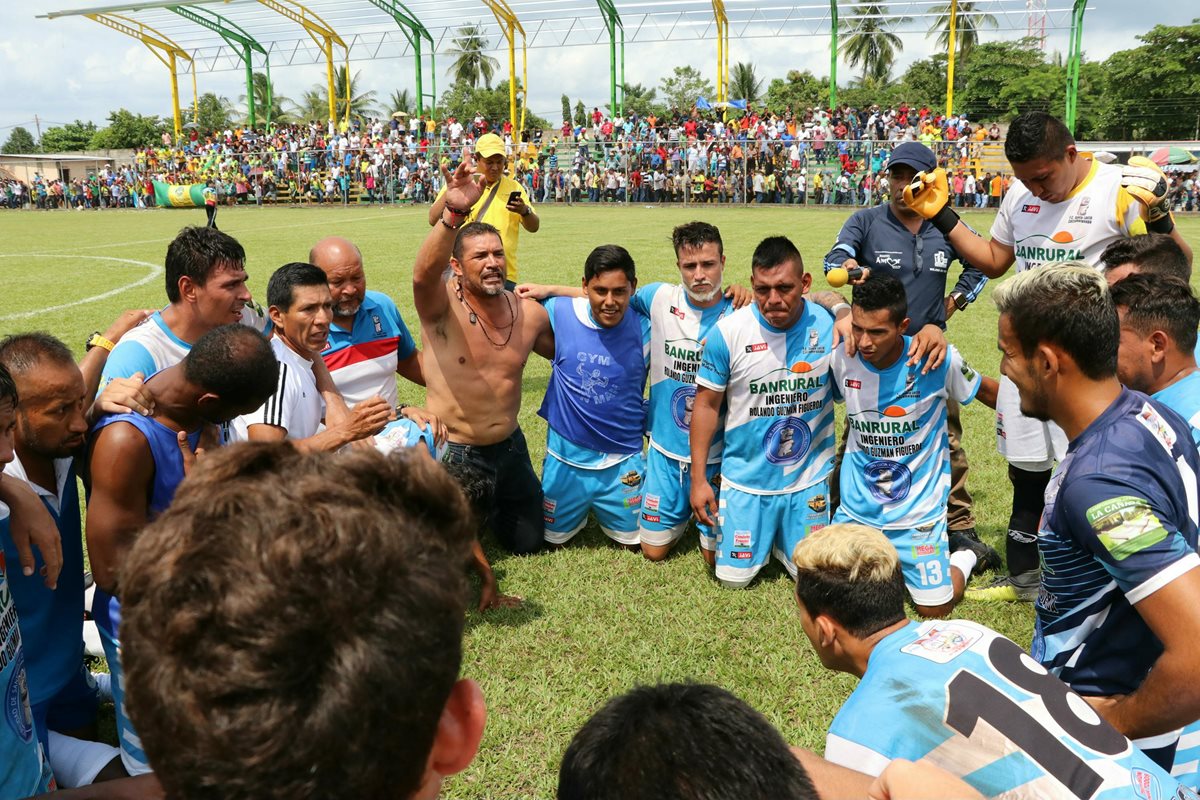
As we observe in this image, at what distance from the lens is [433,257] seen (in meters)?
5.10

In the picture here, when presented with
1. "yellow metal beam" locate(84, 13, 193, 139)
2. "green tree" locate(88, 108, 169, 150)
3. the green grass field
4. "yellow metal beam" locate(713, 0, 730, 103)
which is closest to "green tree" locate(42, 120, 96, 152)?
"green tree" locate(88, 108, 169, 150)

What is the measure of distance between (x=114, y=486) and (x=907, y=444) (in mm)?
4132

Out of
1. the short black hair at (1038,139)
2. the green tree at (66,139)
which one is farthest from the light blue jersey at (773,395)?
the green tree at (66,139)

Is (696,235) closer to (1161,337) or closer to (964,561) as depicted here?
(964,561)

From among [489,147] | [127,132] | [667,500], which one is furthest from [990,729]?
[127,132]

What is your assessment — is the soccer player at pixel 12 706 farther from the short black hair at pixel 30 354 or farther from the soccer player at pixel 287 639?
the soccer player at pixel 287 639

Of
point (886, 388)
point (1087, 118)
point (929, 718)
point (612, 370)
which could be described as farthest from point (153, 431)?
point (1087, 118)

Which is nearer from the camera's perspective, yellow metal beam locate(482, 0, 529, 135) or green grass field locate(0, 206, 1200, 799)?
green grass field locate(0, 206, 1200, 799)

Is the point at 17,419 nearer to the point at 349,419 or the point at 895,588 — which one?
the point at 349,419

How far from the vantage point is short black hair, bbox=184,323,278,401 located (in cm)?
318

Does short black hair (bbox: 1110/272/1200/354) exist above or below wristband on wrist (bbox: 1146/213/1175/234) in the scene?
below

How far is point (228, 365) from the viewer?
318cm

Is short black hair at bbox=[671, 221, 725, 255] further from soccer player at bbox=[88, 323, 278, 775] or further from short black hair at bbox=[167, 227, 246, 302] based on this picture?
soccer player at bbox=[88, 323, 278, 775]

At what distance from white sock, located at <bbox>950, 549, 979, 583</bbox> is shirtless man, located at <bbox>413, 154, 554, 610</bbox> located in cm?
261
